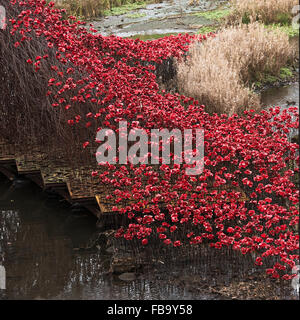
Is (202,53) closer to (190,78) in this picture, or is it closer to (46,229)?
(190,78)

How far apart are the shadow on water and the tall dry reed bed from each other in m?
2.46

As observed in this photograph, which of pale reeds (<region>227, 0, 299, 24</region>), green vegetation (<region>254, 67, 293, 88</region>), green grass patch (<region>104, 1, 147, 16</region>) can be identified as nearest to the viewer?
green vegetation (<region>254, 67, 293, 88</region>)

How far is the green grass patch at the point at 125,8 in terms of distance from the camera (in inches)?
513

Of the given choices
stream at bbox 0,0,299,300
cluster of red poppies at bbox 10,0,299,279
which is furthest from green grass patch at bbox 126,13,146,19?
stream at bbox 0,0,299,300

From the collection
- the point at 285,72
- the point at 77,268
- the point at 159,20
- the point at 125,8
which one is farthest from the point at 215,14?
the point at 77,268

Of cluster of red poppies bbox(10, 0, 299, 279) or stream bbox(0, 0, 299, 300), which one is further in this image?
cluster of red poppies bbox(10, 0, 299, 279)

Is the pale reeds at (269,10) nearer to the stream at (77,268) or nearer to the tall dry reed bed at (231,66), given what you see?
the tall dry reed bed at (231,66)

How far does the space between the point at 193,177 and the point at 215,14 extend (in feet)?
27.0

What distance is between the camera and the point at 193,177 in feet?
15.7

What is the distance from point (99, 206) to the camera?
203 inches

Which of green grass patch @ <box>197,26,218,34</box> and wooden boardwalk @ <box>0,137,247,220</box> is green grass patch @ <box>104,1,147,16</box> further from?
wooden boardwalk @ <box>0,137,247,220</box>

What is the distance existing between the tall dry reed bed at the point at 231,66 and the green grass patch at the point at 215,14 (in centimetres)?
295

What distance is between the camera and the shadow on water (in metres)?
4.32

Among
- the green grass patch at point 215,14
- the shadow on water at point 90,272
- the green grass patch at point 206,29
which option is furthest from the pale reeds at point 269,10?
the shadow on water at point 90,272
